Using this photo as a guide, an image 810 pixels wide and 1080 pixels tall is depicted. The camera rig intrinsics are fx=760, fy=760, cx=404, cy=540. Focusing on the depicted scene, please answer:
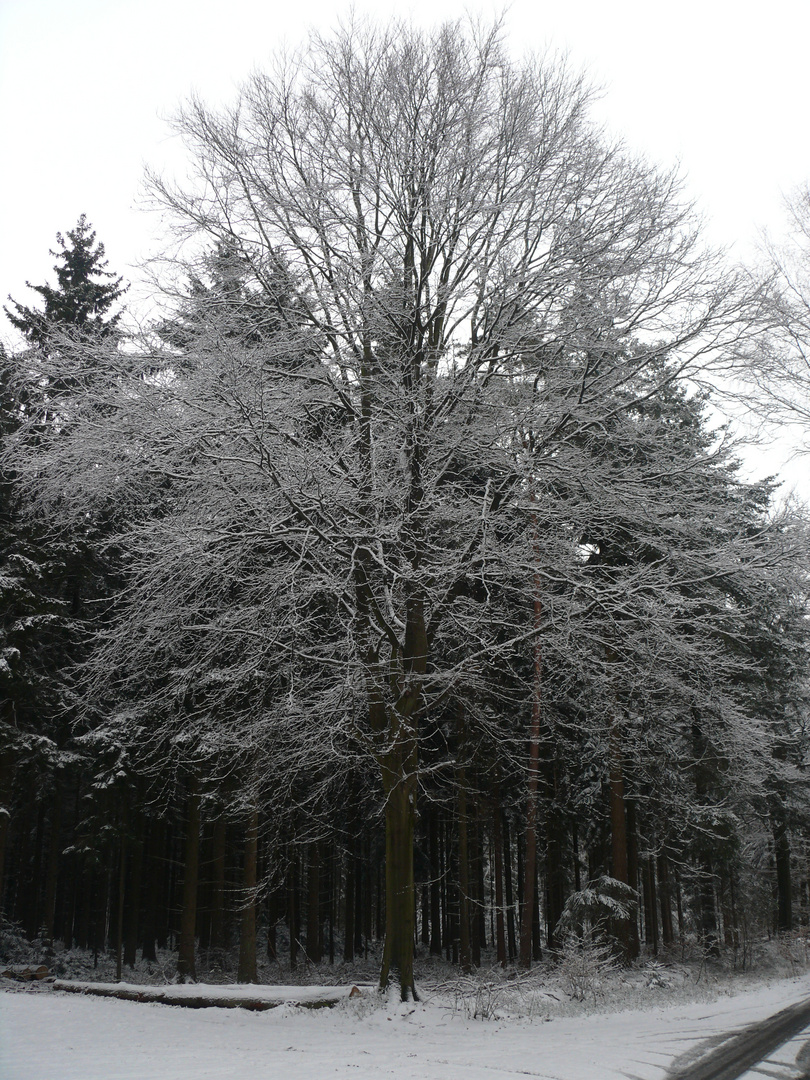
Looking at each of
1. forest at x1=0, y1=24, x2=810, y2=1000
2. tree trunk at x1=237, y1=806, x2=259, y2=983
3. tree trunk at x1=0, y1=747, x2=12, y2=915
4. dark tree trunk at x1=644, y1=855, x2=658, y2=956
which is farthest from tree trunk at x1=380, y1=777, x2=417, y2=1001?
dark tree trunk at x1=644, y1=855, x2=658, y2=956

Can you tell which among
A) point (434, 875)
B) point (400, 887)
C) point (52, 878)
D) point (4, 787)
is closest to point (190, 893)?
point (4, 787)

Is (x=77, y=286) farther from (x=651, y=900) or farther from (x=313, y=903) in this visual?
(x=651, y=900)

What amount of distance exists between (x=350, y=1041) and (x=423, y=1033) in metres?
0.90

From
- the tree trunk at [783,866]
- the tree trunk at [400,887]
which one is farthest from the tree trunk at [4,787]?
the tree trunk at [783,866]

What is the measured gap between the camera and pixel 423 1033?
875 centimetres

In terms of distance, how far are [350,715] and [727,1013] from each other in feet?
21.9

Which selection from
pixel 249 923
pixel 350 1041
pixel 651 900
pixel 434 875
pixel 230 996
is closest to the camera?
pixel 350 1041

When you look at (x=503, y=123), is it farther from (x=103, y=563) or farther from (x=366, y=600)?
(x=103, y=563)

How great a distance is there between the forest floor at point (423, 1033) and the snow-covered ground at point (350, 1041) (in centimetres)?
2

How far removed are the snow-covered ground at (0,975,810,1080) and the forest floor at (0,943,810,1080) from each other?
0.02 m

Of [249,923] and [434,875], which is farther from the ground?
[434,875]

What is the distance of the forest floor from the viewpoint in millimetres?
6758

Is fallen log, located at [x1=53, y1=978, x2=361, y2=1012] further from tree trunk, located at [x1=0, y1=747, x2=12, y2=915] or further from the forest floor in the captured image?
tree trunk, located at [x1=0, y1=747, x2=12, y2=915]

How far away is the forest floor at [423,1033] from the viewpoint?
22.2 feet
